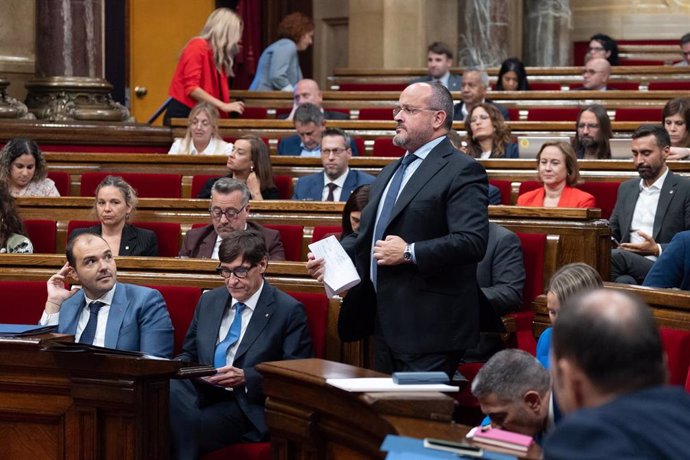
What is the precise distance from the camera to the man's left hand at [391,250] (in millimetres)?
3488

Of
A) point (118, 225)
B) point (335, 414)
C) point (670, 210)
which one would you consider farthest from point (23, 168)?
point (335, 414)

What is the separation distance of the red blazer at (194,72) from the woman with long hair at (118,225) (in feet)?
10.1

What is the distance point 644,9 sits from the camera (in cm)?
1391

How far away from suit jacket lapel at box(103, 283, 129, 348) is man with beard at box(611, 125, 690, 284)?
2155 millimetres

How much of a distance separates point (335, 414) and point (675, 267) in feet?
4.91

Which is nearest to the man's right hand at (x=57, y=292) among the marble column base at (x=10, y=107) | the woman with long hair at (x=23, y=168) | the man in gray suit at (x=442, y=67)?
the woman with long hair at (x=23, y=168)

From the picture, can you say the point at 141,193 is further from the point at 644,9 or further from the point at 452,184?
the point at 644,9

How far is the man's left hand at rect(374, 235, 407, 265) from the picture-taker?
349 cm

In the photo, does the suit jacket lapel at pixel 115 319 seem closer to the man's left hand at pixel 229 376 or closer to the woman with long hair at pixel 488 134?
the man's left hand at pixel 229 376

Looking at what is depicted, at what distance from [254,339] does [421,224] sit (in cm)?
81

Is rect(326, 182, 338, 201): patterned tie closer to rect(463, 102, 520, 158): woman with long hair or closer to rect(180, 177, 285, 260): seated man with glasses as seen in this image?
rect(463, 102, 520, 158): woman with long hair

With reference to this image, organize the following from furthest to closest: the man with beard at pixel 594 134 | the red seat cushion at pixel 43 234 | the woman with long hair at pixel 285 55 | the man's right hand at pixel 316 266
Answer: the woman with long hair at pixel 285 55 → the man with beard at pixel 594 134 → the red seat cushion at pixel 43 234 → the man's right hand at pixel 316 266

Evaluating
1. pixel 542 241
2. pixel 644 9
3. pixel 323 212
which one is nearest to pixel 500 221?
pixel 542 241

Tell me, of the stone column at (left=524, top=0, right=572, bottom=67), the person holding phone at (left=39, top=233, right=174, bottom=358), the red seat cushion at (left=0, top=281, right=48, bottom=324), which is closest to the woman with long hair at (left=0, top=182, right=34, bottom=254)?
the red seat cushion at (left=0, top=281, right=48, bottom=324)
